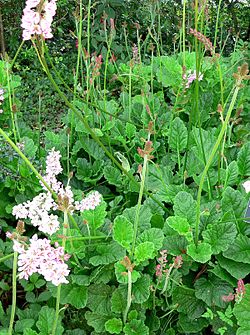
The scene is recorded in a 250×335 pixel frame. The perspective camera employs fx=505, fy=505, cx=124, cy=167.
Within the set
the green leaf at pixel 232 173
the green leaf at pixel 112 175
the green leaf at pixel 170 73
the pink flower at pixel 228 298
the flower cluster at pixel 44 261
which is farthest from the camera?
the green leaf at pixel 170 73

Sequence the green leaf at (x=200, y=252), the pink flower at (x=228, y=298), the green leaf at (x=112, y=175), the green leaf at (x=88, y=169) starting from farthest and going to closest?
the green leaf at (x=88, y=169) < the green leaf at (x=112, y=175) < the green leaf at (x=200, y=252) < the pink flower at (x=228, y=298)

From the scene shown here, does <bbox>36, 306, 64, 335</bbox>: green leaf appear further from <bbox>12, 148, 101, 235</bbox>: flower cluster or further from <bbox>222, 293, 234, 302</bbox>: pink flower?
<bbox>222, 293, 234, 302</bbox>: pink flower

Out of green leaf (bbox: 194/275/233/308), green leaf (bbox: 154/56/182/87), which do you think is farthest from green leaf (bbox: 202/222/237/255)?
green leaf (bbox: 154/56/182/87)

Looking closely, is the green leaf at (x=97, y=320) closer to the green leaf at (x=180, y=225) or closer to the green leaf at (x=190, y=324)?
the green leaf at (x=190, y=324)

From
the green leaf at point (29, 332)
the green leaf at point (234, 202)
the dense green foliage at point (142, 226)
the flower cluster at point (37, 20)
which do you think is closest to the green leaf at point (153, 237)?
the dense green foliage at point (142, 226)

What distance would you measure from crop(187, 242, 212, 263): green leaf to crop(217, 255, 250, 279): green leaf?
0.10 meters

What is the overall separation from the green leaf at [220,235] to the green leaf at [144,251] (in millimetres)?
227

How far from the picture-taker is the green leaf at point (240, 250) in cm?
180

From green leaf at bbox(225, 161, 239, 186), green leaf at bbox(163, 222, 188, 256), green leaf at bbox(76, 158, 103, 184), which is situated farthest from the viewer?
green leaf at bbox(76, 158, 103, 184)

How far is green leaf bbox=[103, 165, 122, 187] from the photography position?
7.60ft

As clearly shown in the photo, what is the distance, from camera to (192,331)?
181cm

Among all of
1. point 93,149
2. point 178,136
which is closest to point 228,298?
point 178,136

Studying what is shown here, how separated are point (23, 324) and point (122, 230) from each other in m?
0.49

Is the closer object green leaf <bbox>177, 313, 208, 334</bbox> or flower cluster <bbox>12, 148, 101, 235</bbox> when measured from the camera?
flower cluster <bbox>12, 148, 101, 235</bbox>
